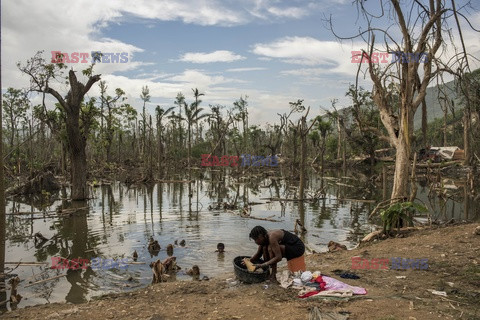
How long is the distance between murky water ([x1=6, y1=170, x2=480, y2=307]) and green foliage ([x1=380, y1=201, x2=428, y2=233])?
1.36m

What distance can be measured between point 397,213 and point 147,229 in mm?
7564

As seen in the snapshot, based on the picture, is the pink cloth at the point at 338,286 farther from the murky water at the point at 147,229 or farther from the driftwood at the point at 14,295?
the driftwood at the point at 14,295

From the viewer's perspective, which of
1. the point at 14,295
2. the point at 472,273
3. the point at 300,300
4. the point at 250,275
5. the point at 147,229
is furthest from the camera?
the point at 147,229

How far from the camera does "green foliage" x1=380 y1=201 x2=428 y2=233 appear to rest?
8750mm

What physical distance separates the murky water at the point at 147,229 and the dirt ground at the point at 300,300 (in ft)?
4.71

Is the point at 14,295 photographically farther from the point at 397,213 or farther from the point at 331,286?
the point at 397,213

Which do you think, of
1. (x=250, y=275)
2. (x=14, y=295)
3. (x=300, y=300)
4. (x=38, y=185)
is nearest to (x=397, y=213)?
(x=250, y=275)

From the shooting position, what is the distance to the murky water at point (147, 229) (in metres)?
7.46

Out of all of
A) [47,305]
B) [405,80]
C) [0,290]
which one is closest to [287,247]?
[47,305]

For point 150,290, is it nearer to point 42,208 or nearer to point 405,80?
point 405,80

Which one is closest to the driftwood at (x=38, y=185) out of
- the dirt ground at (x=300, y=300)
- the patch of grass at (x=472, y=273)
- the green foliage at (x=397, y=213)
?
the dirt ground at (x=300, y=300)

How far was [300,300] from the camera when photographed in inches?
202

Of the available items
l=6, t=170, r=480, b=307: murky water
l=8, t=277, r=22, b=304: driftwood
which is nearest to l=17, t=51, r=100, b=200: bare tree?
l=6, t=170, r=480, b=307: murky water

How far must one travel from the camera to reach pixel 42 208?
51.2 ft
